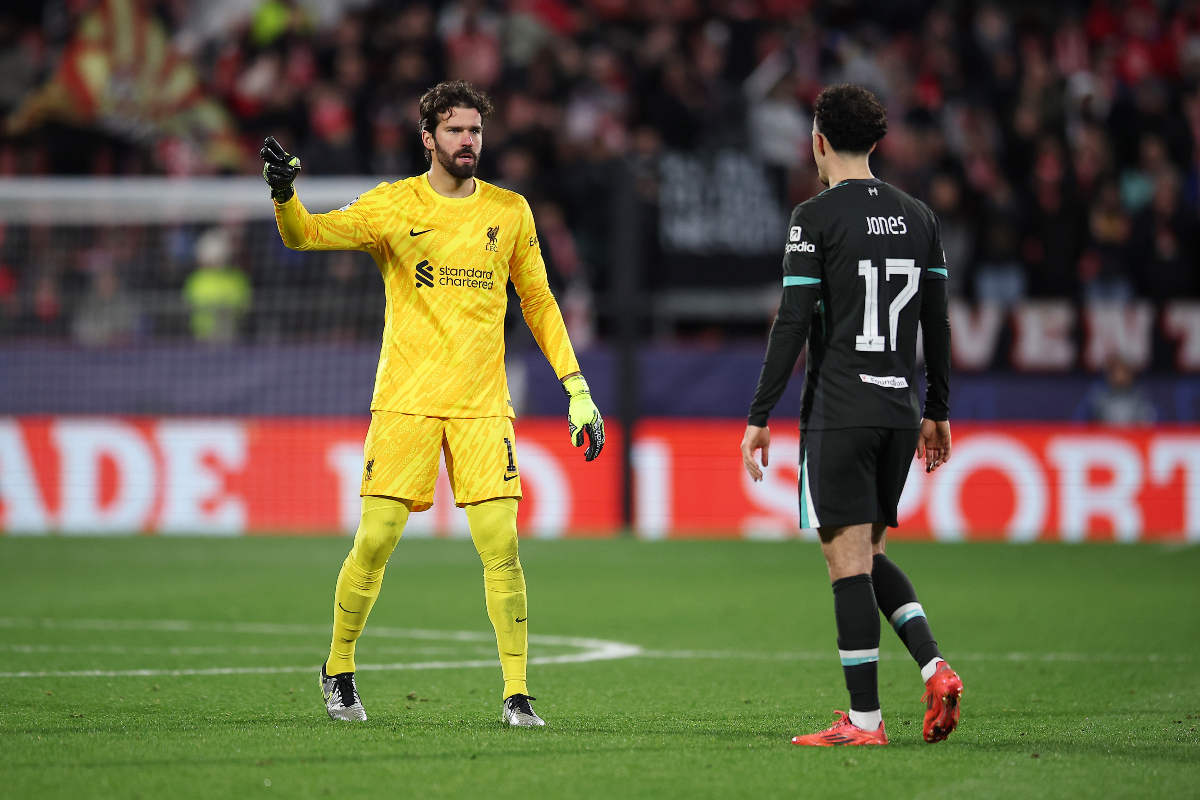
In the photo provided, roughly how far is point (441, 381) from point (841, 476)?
1.50 metres

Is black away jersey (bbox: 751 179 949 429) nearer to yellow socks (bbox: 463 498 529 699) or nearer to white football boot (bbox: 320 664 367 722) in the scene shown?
yellow socks (bbox: 463 498 529 699)

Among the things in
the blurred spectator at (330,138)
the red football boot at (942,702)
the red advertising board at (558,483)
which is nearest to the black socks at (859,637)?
the red football boot at (942,702)

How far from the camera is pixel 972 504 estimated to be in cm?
1421

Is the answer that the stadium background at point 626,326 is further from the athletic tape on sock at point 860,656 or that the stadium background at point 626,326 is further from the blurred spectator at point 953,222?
the athletic tape on sock at point 860,656

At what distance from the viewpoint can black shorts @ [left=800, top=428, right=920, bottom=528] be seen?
505 centimetres

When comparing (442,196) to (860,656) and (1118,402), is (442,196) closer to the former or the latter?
(860,656)

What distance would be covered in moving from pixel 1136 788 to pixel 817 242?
76.0 inches

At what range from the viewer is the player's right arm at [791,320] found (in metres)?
5.03

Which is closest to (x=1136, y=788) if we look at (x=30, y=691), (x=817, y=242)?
(x=817, y=242)

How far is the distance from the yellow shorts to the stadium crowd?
9.05 meters

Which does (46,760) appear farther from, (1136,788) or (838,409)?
(1136,788)

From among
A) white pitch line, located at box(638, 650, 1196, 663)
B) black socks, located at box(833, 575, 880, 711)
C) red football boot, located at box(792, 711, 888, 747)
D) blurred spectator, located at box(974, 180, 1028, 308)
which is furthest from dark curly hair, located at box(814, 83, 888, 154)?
blurred spectator, located at box(974, 180, 1028, 308)

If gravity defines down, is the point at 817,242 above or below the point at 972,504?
above

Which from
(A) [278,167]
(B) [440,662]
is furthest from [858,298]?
(B) [440,662]
